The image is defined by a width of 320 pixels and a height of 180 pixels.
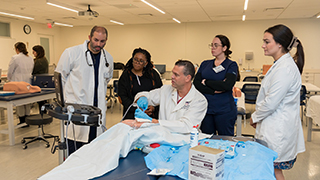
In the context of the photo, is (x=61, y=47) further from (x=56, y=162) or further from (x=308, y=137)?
(x=308, y=137)

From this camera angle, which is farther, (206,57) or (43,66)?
(206,57)

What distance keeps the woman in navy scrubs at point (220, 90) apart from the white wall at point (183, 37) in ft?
27.6

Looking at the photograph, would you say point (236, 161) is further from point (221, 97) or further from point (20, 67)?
point (20, 67)

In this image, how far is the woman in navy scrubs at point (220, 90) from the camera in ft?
8.78

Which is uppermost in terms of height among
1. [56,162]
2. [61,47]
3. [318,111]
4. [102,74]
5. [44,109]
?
[61,47]

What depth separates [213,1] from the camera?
676 cm

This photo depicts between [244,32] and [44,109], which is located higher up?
[244,32]

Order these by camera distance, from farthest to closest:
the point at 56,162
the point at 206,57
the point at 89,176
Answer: the point at 206,57
the point at 56,162
the point at 89,176

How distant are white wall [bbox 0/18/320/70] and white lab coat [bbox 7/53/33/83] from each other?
480cm

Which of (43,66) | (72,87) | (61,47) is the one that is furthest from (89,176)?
(61,47)

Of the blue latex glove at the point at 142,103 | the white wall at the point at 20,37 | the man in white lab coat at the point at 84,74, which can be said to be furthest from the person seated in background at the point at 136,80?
the white wall at the point at 20,37

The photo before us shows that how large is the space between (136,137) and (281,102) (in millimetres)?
1121

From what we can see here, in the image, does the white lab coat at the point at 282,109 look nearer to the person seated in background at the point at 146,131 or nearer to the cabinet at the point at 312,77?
the person seated in background at the point at 146,131

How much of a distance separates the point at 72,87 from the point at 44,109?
Result: 71 centimetres
